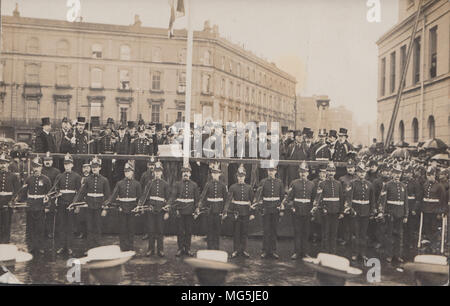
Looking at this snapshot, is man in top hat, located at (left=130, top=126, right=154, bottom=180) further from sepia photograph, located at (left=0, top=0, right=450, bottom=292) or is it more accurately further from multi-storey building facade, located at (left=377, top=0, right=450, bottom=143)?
multi-storey building facade, located at (left=377, top=0, right=450, bottom=143)

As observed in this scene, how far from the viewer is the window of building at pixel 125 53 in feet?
22.2

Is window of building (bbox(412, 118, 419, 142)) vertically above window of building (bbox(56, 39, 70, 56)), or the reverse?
window of building (bbox(56, 39, 70, 56))

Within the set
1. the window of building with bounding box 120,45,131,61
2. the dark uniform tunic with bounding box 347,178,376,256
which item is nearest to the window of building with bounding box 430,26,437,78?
the dark uniform tunic with bounding box 347,178,376,256

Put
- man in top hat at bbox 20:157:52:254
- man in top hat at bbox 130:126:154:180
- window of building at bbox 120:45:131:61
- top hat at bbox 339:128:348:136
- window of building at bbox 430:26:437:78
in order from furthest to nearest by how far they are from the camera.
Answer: man in top hat at bbox 130:126:154:180 < window of building at bbox 120:45:131:61 < top hat at bbox 339:128:348:136 < window of building at bbox 430:26:437:78 < man in top hat at bbox 20:157:52:254

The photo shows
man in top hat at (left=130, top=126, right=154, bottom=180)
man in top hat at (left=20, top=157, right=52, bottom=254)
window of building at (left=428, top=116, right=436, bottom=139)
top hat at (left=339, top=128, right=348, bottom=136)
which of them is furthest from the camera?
man in top hat at (left=130, top=126, right=154, bottom=180)

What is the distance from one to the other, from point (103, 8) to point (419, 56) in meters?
4.92

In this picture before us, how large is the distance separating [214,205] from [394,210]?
2583mm

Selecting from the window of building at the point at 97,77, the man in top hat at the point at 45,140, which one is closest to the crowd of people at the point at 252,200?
the man in top hat at the point at 45,140

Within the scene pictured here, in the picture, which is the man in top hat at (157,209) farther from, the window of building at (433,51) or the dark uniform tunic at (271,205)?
the window of building at (433,51)

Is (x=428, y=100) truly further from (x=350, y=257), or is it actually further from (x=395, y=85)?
(x=350, y=257)

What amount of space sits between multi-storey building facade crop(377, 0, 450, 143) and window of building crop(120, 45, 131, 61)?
3.92 m

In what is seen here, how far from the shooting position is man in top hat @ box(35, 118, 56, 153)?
21.8 feet

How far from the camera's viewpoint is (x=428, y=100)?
6438mm

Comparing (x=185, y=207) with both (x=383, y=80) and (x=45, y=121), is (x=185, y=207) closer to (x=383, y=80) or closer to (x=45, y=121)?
(x=45, y=121)
